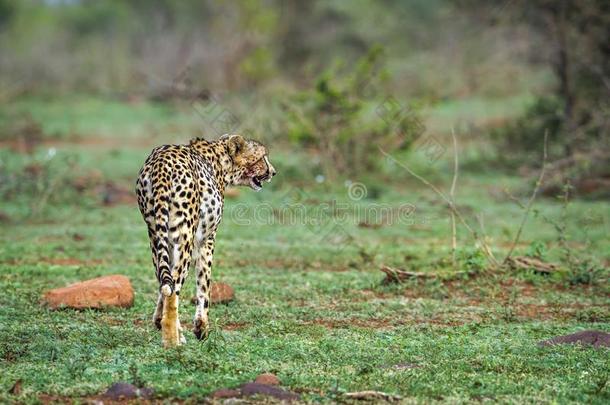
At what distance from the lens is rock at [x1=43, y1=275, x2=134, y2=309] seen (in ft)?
30.6

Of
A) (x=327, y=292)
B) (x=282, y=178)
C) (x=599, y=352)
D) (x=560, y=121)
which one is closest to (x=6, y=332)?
(x=327, y=292)

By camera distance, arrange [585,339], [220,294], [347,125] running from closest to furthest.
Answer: [585,339], [220,294], [347,125]

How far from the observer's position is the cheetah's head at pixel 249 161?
371 inches

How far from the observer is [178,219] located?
26.2 ft

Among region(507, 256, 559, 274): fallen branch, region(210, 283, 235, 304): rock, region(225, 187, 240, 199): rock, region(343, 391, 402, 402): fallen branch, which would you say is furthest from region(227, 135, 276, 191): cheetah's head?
region(225, 187, 240, 199): rock

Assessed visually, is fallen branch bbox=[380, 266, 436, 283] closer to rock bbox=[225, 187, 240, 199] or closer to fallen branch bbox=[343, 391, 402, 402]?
fallen branch bbox=[343, 391, 402, 402]

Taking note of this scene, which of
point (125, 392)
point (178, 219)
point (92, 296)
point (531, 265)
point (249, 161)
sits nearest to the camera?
point (125, 392)

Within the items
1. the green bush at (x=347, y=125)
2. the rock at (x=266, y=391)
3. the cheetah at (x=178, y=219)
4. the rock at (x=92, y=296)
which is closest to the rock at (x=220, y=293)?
the rock at (x=92, y=296)

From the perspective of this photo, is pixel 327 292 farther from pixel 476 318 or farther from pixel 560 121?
pixel 560 121

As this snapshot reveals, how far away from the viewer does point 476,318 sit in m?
9.47

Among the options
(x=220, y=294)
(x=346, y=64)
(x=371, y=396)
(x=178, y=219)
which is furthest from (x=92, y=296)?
(x=346, y=64)

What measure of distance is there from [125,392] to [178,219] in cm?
183

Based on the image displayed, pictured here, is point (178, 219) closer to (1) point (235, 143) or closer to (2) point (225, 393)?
(1) point (235, 143)

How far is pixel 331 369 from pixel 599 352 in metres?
2.14
